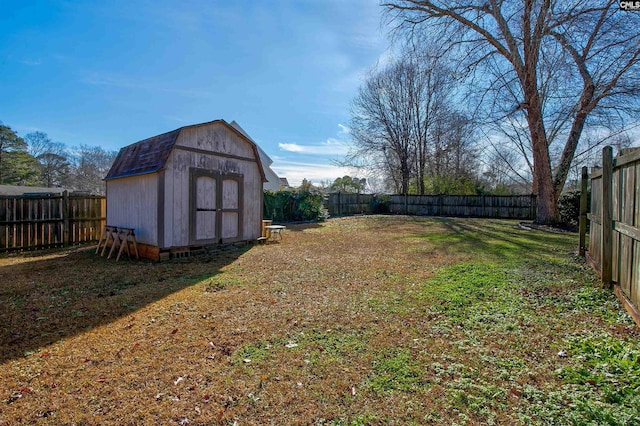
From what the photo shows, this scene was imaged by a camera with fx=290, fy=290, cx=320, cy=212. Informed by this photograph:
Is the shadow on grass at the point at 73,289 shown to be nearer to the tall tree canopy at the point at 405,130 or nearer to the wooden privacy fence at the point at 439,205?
the wooden privacy fence at the point at 439,205

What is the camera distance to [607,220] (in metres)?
3.81

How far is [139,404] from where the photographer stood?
1.93 meters

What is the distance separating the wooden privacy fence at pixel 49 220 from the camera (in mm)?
7621

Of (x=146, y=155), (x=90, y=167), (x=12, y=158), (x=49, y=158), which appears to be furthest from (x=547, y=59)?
(x=90, y=167)

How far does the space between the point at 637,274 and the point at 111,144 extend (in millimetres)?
48398

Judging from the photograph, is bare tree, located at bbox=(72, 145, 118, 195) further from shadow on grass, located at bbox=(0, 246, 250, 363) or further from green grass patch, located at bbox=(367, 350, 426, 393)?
green grass patch, located at bbox=(367, 350, 426, 393)

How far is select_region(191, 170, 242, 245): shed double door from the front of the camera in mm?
7219

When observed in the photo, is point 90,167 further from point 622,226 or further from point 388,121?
point 622,226

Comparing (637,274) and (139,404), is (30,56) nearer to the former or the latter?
(139,404)

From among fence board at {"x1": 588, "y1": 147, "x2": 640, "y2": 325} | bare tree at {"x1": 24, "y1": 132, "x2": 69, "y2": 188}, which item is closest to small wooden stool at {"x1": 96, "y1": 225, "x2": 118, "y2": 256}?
fence board at {"x1": 588, "y1": 147, "x2": 640, "y2": 325}

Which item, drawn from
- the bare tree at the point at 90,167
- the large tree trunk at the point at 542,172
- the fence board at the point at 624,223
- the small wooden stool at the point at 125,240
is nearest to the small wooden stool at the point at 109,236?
the small wooden stool at the point at 125,240

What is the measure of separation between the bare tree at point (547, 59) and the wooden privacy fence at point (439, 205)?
5970 millimetres

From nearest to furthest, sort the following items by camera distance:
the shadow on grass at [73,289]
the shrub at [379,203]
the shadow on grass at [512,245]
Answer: the shadow on grass at [73,289] < the shadow on grass at [512,245] < the shrub at [379,203]

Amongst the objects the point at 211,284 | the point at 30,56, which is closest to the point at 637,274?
the point at 211,284
